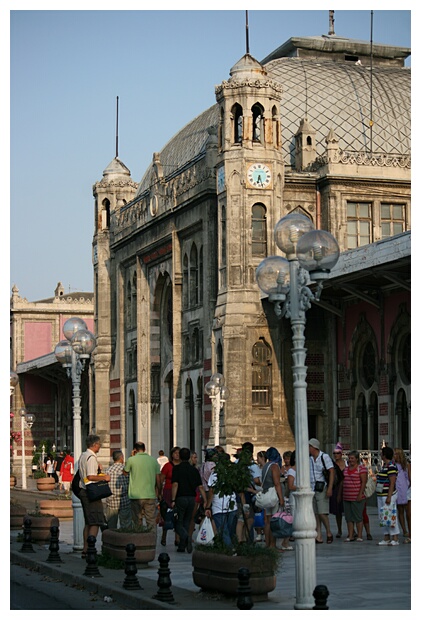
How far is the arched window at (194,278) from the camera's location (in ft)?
156

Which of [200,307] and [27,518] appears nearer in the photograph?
[27,518]

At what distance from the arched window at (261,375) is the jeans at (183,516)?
779 inches

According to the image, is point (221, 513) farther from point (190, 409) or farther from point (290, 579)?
point (190, 409)

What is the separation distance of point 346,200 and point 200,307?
6527mm

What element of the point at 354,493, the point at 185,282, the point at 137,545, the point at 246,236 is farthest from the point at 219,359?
the point at 137,545

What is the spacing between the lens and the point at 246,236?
135 feet

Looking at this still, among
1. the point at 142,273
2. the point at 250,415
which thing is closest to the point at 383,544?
the point at 250,415

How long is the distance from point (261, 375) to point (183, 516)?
66.3ft

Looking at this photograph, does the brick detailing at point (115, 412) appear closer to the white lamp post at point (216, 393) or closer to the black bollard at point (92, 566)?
the white lamp post at point (216, 393)

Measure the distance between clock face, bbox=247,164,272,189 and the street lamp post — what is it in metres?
26.9

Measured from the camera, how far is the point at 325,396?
42.7m

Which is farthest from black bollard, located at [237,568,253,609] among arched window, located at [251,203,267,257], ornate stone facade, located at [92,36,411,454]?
arched window, located at [251,203,267,257]

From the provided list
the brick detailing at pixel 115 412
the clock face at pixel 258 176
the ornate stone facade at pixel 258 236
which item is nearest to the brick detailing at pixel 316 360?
the ornate stone facade at pixel 258 236

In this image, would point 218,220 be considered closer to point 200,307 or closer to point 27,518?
point 200,307
